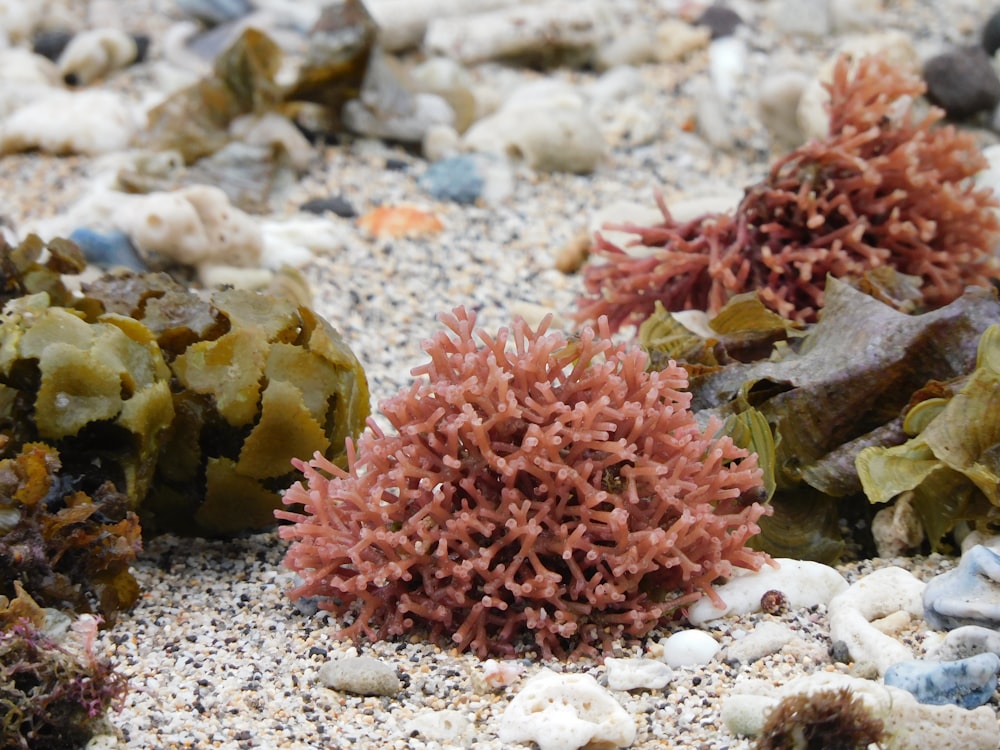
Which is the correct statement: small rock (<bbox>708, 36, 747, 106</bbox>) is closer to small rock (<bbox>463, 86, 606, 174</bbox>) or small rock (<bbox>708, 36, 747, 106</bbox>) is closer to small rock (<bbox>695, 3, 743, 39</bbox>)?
small rock (<bbox>695, 3, 743, 39</bbox>)

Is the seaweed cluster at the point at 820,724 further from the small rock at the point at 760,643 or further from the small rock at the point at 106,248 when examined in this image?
the small rock at the point at 106,248

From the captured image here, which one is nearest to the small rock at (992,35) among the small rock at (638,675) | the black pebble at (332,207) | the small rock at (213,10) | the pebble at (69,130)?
the black pebble at (332,207)

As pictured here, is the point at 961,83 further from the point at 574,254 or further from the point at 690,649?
the point at 690,649

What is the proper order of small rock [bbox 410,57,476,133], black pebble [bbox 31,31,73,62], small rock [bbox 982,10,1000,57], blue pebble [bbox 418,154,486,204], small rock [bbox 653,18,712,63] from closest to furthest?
blue pebble [bbox 418,154,486,204]
small rock [bbox 410,57,476,133]
small rock [bbox 982,10,1000,57]
small rock [bbox 653,18,712,63]
black pebble [bbox 31,31,73,62]

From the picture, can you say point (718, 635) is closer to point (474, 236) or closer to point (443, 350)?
point (443, 350)

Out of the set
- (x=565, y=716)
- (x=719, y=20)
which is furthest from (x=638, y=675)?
Answer: (x=719, y=20)

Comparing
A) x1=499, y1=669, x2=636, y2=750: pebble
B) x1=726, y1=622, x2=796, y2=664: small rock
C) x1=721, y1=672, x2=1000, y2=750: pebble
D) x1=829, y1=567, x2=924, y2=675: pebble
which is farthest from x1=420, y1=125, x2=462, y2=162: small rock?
x1=721, y1=672, x2=1000, y2=750: pebble
